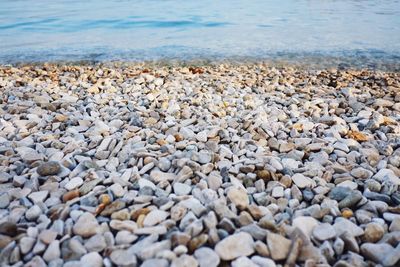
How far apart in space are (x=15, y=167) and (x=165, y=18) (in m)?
9.99

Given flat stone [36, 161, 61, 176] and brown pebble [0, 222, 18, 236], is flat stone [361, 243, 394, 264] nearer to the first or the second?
brown pebble [0, 222, 18, 236]

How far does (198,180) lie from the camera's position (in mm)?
1771

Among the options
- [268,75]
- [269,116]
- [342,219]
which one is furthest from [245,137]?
[268,75]

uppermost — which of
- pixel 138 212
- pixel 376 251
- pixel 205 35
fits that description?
pixel 205 35

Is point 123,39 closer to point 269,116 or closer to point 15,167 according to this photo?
point 269,116

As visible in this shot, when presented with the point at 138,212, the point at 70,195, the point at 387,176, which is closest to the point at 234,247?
the point at 138,212

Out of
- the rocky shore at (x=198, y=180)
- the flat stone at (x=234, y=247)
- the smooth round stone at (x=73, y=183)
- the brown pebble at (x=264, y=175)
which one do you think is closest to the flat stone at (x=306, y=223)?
the rocky shore at (x=198, y=180)

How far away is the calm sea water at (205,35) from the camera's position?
20.9ft

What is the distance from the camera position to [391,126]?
102 inches

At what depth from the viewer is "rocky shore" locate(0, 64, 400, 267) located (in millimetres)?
1298

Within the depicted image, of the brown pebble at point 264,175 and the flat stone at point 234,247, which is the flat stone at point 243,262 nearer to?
the flat stone at point 234,247

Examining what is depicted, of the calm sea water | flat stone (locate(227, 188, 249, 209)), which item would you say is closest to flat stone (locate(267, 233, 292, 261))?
flat stone (locate(227, 188, 249, 209))

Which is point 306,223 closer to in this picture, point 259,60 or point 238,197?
point 238,197

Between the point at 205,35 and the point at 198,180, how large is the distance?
22.7 ft
